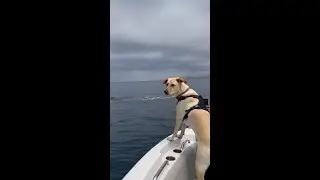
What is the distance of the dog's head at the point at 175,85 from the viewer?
8.91 ft

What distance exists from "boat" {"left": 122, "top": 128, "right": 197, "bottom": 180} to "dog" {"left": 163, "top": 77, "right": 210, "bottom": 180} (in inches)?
6.7

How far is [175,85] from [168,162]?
3.58ft

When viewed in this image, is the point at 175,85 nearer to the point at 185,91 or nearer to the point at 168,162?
the point at 185,91

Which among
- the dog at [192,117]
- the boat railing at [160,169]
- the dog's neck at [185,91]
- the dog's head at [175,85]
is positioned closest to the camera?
the boat railing at [160,169]

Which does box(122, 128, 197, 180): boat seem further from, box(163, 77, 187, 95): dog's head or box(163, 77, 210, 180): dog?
box(163, 77, 187, 95): dog's head

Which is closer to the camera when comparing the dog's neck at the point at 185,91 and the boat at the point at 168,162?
the boat at the point at 168,162

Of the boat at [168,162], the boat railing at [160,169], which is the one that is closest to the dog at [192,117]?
the boat at [168,162]

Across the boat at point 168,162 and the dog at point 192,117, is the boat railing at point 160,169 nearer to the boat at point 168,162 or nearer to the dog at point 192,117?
the boat at point 168,162

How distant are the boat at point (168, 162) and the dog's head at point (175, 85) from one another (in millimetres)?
545

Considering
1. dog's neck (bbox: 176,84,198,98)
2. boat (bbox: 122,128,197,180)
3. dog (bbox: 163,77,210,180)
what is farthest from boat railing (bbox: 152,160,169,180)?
dog's neck (bbox: 176,84,198,98)

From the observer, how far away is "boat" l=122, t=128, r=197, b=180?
160 centimetres
